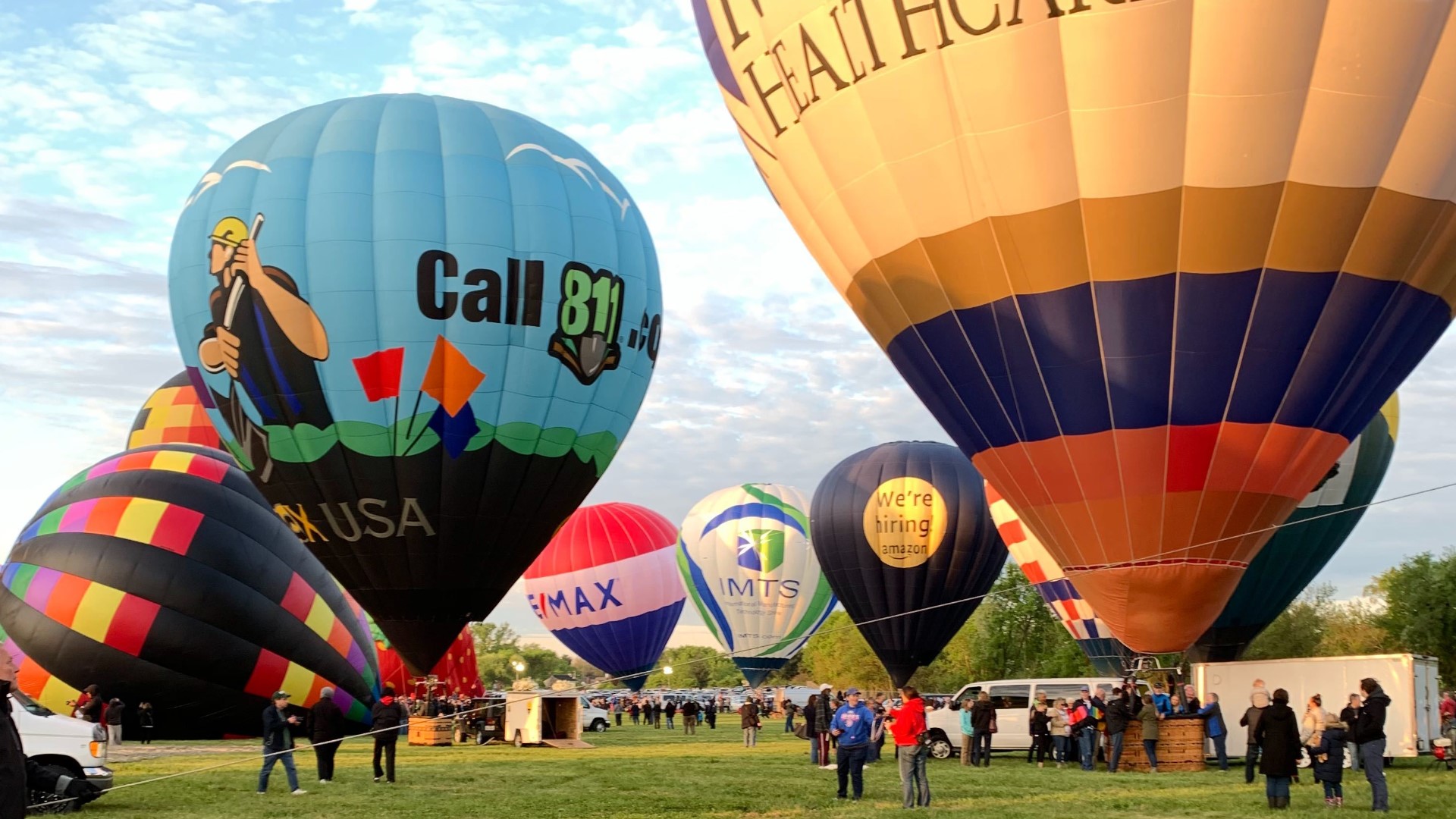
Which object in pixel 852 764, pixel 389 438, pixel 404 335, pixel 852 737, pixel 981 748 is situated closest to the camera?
pixel 852 737

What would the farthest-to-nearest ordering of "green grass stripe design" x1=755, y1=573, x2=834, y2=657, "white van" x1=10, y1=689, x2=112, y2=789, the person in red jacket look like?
1. "green grass stripe design" x1=755, y1=573, x2=834, y2=657
2. the person in red jacket
3. "white van" x1=10, y1=689, x2=112, y2=789

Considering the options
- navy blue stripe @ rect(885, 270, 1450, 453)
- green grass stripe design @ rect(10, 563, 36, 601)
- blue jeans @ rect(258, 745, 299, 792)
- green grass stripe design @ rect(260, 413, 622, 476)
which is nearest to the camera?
navy blue stripe @ rect(885, 270, 1450, 453)

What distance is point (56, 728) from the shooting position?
1168 centimetres

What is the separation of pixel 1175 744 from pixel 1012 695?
12.5ft

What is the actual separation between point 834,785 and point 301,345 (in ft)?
29.6

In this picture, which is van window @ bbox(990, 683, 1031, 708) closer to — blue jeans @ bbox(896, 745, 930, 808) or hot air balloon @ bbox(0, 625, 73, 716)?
blue jeans @ bbox(896, 745, 930, 808)

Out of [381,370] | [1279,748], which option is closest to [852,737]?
[1279,748]

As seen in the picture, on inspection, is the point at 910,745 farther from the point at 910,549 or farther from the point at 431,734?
the point at 910,549

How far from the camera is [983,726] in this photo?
736 inches

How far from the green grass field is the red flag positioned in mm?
4860

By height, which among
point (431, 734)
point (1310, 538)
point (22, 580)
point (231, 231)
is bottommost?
point (431, 734)

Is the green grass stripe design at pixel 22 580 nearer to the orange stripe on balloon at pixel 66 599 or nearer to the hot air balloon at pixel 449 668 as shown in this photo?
the orange stripe on balloon at pixel 66 599

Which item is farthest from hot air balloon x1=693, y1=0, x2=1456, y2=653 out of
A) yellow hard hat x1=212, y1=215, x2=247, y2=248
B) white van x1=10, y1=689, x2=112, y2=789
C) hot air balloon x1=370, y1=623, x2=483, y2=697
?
hot air balloon x1=370, y1=623, x2=483, y2=697

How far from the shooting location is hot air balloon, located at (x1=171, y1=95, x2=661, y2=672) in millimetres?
18172
